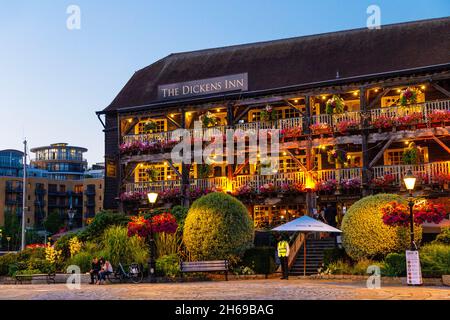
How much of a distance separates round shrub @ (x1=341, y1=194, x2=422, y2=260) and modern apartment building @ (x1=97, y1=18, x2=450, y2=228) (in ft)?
23.4

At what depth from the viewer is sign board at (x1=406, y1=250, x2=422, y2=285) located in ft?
64.0

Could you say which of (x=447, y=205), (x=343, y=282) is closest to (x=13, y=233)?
(x=447, y=205)

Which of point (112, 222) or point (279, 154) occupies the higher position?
point (279, 154)

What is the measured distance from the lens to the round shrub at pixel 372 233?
2409 centimetres

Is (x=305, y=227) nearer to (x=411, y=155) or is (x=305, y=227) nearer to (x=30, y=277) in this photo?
(x=411, y=155)

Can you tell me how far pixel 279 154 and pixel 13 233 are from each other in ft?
174

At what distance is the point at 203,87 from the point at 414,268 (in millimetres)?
21042

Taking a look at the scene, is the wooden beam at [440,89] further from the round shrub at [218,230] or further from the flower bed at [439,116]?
the round shrub at [218,230]

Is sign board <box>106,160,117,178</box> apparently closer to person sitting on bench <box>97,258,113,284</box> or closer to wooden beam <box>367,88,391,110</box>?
wooden beam <box>367,88,391,110</box>

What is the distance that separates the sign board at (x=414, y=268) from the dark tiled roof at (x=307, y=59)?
15.4 m

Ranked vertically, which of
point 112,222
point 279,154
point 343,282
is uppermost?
point 279,154
